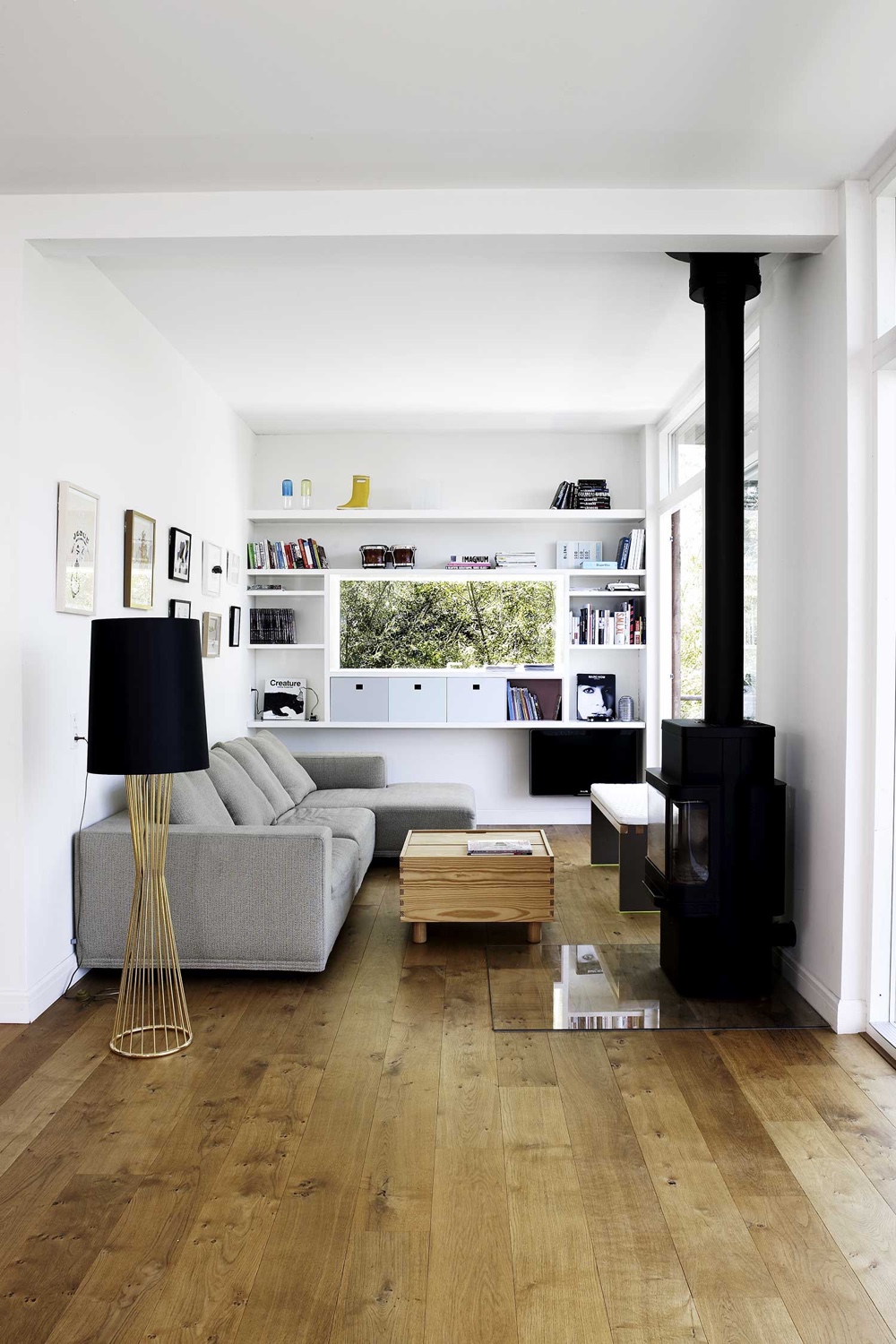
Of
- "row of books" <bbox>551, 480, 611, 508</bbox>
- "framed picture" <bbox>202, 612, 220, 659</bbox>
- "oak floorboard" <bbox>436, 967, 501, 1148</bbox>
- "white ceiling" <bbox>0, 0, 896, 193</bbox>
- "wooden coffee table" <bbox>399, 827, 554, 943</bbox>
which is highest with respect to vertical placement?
"white ceiling" <bbox>0, 0, 896, 193</bbox>

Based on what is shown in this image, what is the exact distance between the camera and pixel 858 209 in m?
3.04

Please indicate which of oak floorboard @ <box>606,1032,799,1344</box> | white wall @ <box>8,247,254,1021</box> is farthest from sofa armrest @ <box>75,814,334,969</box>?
oak floorboard @ <box>606,1032,799,1344</box>

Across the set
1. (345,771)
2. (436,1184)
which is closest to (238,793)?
(345,771)

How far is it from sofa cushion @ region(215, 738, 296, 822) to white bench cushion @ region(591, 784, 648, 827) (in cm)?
174

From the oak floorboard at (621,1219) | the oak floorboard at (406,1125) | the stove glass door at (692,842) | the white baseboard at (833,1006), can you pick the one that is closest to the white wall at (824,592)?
the white baseboard at (833,1006)

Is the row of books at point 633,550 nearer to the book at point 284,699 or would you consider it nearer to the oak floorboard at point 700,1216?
the book at point 284,699

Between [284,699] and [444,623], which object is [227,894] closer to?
[284,699]

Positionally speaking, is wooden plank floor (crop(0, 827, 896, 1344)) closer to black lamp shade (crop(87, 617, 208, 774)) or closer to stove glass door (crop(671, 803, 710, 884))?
stove glass door (crop(671, 803, 710, 884))

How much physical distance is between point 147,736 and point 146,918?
2.14 feet

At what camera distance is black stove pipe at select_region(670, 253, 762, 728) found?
3406 millimetres

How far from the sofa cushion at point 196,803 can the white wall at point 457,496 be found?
2.45 metres

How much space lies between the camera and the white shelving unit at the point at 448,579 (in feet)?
21.1

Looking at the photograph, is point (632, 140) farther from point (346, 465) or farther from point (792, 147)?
point (346, 465)

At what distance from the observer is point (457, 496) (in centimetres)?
664
